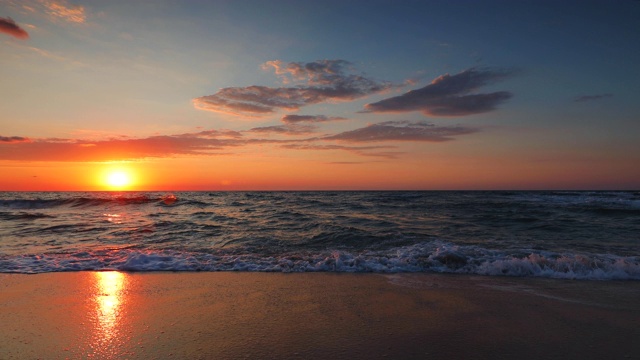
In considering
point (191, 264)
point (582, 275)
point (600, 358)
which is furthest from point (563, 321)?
point (191, 264)

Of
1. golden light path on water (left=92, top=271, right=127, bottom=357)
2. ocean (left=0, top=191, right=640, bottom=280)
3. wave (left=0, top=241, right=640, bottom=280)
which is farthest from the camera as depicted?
ocean (left=0, top=191, right=640, bottom=280)

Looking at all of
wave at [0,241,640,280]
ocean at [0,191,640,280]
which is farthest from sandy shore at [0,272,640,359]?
ocean at [0,191,640,280]

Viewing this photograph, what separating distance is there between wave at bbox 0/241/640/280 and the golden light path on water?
0.98 metres

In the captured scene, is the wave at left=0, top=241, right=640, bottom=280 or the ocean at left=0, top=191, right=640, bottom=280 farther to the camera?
the ocean at left=0, top=191, right=640, bottom=280

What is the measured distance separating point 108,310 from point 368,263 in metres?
5.58

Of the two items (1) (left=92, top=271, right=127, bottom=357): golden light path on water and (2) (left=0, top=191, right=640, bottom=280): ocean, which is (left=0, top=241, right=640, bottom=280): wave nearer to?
(2) (left=0, top=191, right=640, bottom=280): ocean

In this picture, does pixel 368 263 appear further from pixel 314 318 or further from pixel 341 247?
pixel 314 318

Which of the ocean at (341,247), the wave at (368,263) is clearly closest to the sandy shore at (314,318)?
the wave at (368,263)

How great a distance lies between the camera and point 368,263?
8531 millimetres

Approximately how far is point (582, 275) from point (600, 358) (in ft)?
15.5

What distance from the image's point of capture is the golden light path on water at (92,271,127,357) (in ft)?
13.2

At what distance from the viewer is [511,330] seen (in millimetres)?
4371

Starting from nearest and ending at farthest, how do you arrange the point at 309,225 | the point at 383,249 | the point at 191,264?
the point at 191,264, the point at 383,249, the point at 309,225

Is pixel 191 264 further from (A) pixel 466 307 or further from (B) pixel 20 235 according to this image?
(B) pixel 20 235
